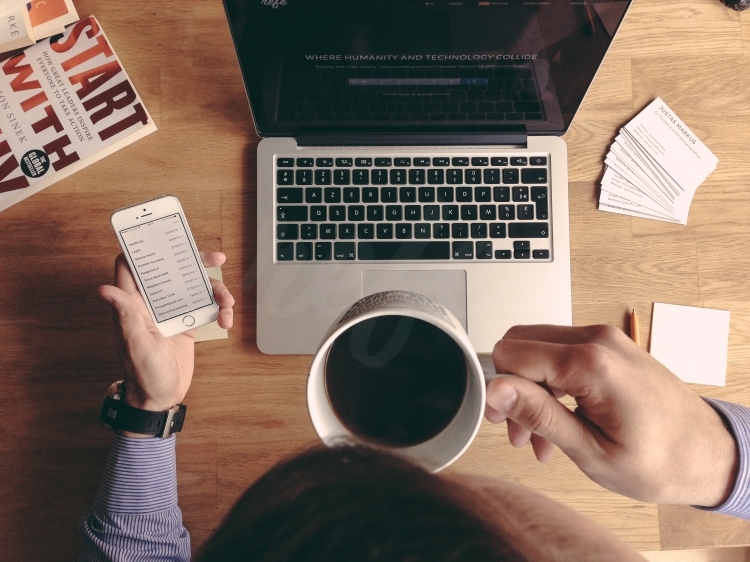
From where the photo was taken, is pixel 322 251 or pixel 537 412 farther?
pixel 322 251

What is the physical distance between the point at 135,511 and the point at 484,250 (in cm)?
54

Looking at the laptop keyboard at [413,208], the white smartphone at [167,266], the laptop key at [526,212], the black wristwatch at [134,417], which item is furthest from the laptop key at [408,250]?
the black wristwatch at [134,417]

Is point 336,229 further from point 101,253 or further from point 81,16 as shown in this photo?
point 81,16

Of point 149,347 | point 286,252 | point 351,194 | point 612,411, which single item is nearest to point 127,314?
point 149,347

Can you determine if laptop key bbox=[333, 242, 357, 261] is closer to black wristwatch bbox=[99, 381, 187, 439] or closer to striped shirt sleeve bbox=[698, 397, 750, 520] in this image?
black wristwatch bbox=[99, 381, 187, 439]

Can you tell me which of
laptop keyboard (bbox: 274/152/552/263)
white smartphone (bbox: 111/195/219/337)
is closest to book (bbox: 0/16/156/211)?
white smartphone (bbox: 111/195/219/337)

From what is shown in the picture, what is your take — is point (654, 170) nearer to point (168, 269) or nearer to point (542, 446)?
point (542, 446)

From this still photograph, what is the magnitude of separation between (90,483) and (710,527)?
2.63ft

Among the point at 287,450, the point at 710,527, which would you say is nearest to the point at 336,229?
the point at 287,450

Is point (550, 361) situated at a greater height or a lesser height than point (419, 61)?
lesser

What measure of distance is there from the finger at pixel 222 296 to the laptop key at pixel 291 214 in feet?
0.38

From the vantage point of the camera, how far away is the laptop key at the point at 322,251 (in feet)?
2.30

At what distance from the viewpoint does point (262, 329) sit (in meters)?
0.69

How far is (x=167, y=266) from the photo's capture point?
2.22ft
